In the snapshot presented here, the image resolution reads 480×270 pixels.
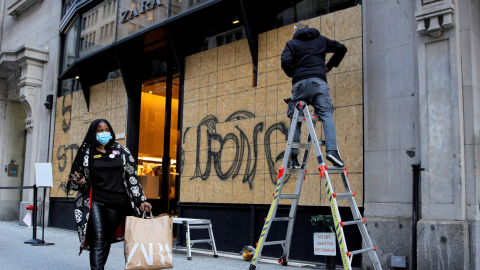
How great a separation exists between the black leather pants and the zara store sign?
5.50 m

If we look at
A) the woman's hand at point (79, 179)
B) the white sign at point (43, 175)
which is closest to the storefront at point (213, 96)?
the white sign at point (43, 175)

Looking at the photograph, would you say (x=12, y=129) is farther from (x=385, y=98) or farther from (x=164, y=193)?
(x=385, y=98)

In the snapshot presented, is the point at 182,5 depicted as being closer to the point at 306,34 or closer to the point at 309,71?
the point at 306,34

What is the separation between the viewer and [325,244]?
17.7 ft

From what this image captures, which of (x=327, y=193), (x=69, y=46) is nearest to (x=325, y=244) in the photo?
(x=327, y=193)

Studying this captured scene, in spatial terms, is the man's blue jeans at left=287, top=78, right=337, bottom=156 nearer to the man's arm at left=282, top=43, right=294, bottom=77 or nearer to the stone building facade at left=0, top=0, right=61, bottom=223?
the man's arm at left=282, top=43, right=294, bottom=77

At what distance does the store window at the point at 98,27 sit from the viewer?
1062 cm

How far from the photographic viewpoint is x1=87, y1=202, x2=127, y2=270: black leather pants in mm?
4805

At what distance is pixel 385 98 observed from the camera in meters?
6.26

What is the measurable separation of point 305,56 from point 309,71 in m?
0.21

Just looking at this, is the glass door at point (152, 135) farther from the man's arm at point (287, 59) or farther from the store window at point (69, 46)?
the man's arm at point (287, 59)

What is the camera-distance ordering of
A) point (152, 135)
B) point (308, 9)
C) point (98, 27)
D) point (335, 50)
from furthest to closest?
point (98, 27) < point (152, 135) < point (308, 9) < point (335, 50)

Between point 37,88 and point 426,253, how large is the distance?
511 inches

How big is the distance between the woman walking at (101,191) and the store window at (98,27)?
6018mm
